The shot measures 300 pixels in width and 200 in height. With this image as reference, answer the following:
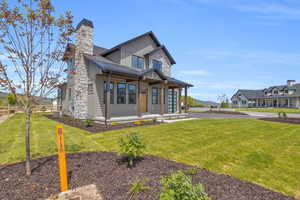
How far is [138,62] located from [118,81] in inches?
158

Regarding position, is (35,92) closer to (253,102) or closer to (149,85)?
(149,85)

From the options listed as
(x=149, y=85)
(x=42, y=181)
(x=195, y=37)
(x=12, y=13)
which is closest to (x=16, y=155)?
(x=42, y=181)

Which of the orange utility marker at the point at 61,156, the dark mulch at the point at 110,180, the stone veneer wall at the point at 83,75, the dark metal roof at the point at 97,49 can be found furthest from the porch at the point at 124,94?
the orange utility marker at the point at 61,156

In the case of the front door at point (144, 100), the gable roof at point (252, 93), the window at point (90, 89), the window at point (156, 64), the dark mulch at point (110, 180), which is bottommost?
the dark mulch at point (110, 180)

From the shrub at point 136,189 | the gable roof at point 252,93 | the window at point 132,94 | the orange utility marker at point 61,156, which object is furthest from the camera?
the gable roof at point 252,93

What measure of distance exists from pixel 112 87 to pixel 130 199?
10020 millimetres

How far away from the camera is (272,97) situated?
4412cm

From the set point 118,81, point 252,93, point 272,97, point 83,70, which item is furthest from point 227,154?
point 252,93

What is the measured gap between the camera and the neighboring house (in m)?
41.1

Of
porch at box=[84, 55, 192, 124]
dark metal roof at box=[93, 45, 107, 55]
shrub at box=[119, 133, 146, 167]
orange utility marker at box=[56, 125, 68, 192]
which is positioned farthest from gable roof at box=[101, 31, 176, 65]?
orange utility marker at box=[56, 125, 68, 192]

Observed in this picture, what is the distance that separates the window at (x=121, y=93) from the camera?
467 inches

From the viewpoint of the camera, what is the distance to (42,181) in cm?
283

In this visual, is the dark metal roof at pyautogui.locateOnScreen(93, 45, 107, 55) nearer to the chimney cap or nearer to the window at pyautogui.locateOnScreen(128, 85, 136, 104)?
the chimney cap

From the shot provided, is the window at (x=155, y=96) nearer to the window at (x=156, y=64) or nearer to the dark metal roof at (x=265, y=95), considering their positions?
the window at (x=156, y=64)
